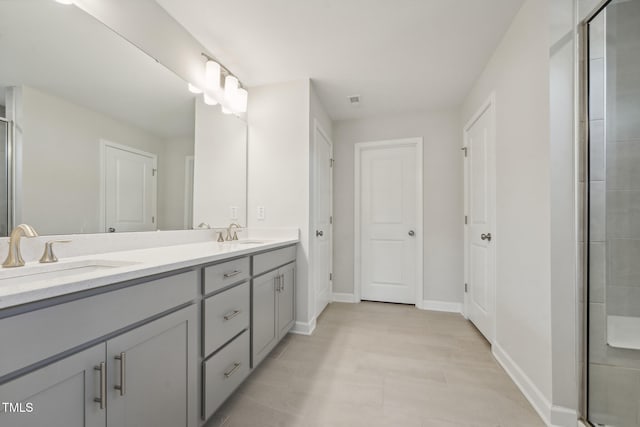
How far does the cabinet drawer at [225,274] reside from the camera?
1227 mm

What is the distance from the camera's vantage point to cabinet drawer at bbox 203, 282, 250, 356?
1.21m

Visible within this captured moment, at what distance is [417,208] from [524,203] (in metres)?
1.52

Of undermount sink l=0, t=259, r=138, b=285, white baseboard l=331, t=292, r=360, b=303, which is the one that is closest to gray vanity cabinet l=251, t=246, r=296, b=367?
undermount sink l=0, t=259, r=138, b=285

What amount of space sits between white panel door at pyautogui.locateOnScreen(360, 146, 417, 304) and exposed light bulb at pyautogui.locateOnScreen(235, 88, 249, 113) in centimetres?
157

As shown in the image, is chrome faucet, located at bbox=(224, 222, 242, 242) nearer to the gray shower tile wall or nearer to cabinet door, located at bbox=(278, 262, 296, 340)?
cabinet door, located at bbox=(278, 262, 296, 340)

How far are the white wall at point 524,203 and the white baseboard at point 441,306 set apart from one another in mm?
978

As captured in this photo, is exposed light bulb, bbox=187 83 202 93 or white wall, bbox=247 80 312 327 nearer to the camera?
exposed light bulb, bbox=187 83 202 93

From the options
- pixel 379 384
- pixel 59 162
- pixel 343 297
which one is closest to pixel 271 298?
pixel 379 384

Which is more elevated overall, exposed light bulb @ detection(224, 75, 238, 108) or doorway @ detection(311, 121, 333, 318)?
exposed light bulb @ detection(224, 75, 238, 108)

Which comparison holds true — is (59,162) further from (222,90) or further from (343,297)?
(343,297)

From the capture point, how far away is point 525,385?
1.52 metres

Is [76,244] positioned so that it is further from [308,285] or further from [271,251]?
[308,285]

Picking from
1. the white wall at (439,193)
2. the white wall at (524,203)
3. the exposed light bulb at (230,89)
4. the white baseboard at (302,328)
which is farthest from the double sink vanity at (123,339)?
the white wall at (439,193)

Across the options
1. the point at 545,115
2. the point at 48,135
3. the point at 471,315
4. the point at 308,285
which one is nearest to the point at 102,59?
the point at 48,135
